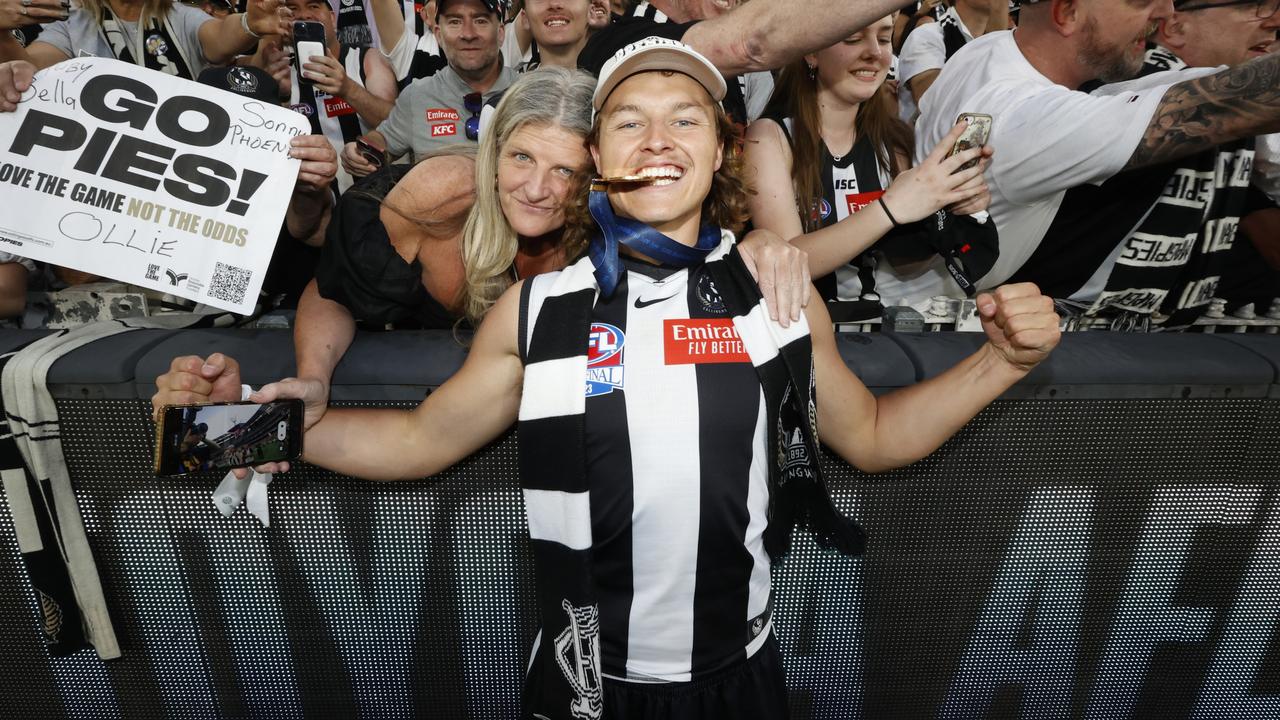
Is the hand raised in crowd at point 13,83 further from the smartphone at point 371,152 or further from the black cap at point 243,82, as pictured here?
the smartphone at point 371,152

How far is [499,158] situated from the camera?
1.98 metres

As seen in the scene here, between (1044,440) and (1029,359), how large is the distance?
34cm

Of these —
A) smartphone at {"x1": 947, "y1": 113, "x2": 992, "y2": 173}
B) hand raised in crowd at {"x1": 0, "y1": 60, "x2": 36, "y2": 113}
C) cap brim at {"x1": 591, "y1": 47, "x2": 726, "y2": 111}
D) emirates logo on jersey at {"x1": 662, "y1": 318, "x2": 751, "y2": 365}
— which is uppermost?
hand raised in crowd at {"x1": 0, "y1": 60, "x2": 36, "y2": 113}

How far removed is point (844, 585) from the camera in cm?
198

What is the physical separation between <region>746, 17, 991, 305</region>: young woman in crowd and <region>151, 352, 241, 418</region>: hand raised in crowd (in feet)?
5.08

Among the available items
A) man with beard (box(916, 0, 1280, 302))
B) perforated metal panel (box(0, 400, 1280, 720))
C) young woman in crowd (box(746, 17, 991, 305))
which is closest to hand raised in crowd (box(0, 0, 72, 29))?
perforated metal panel (box(0, 400, 1280, 720))

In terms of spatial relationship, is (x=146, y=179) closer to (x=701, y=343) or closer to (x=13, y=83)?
(x=13, y=83)

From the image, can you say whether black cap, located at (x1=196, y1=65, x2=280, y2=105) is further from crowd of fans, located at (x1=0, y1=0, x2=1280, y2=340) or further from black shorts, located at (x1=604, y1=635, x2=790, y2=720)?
black shorts, located at (x1=604, y1=635, x2=790, y2=720)

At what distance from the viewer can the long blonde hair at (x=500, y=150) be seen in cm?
191

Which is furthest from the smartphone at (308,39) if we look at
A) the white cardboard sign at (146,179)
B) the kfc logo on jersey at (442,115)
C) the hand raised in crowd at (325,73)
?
the white cardboard sign at (146,179)

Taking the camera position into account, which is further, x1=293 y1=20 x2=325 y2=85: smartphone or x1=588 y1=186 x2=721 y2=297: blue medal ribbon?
x1=293 y1=20 x2=325 y2=85: smartphone

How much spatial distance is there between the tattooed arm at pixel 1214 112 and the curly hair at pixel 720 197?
44.0 inches

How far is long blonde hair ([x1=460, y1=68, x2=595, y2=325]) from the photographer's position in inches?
75.4

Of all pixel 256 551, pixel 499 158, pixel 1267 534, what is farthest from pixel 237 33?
pixel 1267 534
